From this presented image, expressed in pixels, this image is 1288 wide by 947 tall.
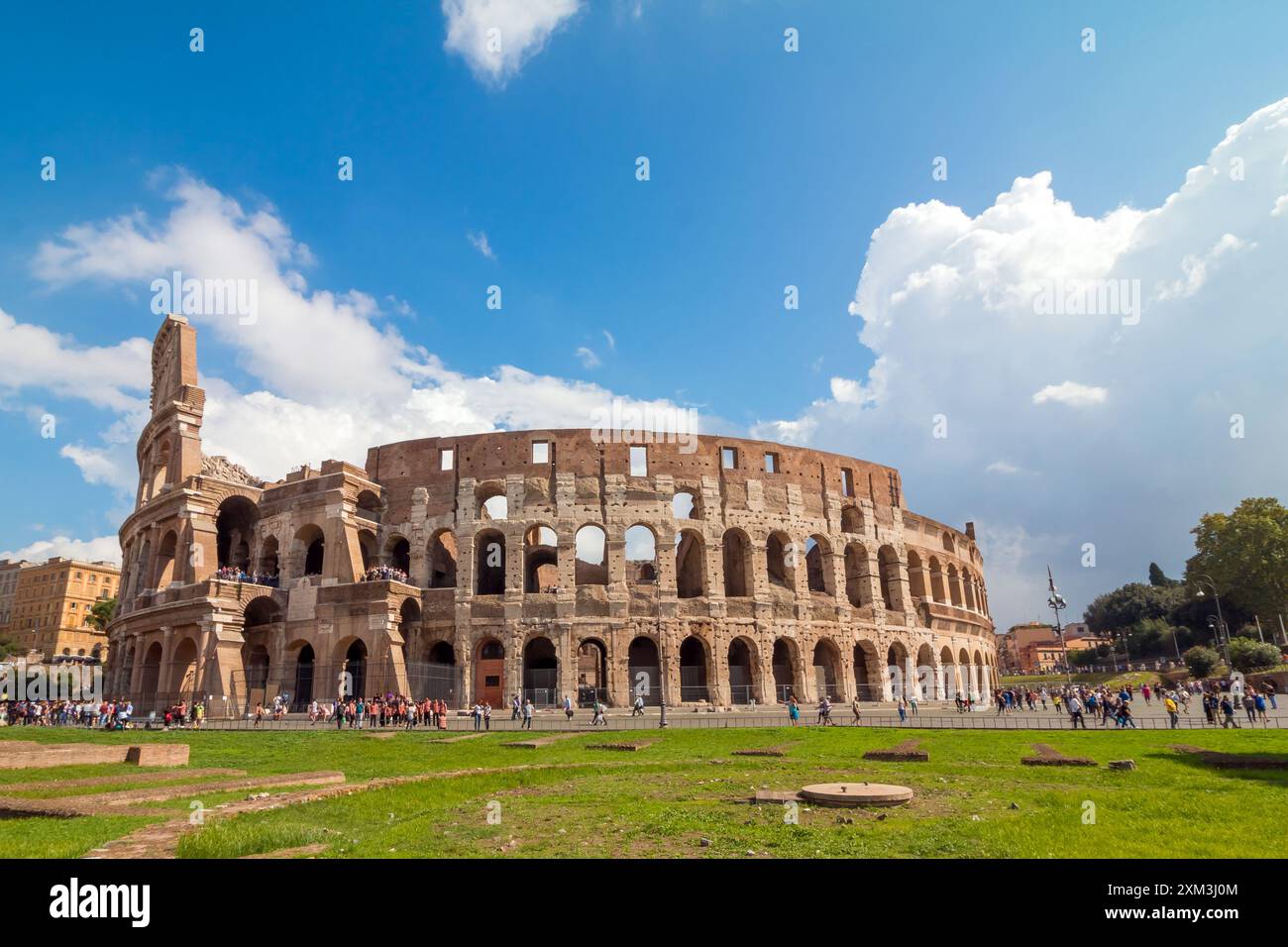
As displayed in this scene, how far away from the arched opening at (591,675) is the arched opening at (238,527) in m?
19.3

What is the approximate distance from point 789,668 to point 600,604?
10.9m

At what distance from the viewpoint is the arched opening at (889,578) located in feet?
150

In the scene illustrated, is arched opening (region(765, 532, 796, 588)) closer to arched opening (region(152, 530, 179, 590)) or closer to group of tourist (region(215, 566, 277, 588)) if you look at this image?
group of tourist (region(215, 566, 277, 588))

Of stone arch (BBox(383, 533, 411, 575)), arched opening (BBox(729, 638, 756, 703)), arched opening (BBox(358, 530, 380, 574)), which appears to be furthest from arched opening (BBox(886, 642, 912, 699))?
arched opening (BBox(358, 530, 380, 574))

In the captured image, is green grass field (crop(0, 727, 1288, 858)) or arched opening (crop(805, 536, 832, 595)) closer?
green grass field (crop(0, 727, 1288, 858))

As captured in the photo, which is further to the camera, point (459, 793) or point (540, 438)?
point (540, 438)

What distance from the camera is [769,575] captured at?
1710 inches

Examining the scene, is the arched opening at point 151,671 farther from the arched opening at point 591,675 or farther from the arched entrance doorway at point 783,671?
the arched entrance doorway at point 783,671

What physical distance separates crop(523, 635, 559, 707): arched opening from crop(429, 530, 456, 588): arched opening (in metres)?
5.72

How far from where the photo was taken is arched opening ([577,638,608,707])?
37688 mm
